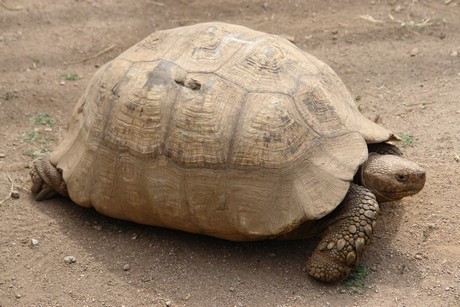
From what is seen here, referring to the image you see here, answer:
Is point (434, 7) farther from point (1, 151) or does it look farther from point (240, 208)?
point (1, 151)

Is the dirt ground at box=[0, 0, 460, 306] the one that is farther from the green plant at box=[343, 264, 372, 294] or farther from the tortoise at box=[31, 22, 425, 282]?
the tortoise at box=[31, 22, 425, 282]

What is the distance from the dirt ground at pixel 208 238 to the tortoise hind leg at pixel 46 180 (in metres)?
0.09

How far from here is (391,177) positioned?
404 cm

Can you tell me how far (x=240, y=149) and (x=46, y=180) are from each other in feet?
5.59

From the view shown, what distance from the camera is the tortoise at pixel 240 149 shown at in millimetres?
3881

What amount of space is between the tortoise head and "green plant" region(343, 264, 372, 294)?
509mm

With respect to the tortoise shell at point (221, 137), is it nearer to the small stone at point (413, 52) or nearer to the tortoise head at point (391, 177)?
the tortoise head at point (391, 177)

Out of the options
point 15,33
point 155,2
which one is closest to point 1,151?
point 15,33

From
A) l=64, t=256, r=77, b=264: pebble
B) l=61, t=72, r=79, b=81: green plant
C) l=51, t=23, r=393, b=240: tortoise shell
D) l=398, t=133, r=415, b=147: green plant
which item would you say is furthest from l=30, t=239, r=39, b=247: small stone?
l=398, t=133, r=415, b=147: green plant

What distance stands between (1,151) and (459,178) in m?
3.73

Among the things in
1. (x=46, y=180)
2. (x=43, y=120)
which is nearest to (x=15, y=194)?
(x=46, y=180)

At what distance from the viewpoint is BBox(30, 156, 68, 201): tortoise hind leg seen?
4730 mm

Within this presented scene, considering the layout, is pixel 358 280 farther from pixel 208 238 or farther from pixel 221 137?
pixel 221 137

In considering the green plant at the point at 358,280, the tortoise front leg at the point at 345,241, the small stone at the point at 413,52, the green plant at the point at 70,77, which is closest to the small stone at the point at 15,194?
the green plant at the point at 70,77
